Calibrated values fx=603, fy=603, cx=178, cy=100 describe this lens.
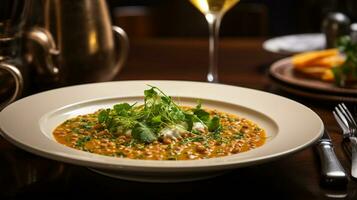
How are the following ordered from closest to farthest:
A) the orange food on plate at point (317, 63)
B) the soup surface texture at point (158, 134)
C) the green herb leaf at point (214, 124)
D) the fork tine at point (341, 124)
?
the soup surface texture at point (158, 134) < the green herb leaf at point (214, 124) < the fork tine at point (341, 124) < the orange food on plate at point (317, 63)

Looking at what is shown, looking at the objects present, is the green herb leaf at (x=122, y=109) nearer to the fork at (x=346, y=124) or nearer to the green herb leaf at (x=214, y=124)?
the green herb leaf at (x=214, y=124)

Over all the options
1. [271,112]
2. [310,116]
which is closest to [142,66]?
[271,112]

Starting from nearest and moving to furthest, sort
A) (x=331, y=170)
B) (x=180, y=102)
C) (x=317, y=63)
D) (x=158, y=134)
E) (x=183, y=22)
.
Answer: (x=331, y=170) → (x=158, y=134) → (x=180, y=102) → (x=317, y=63) → (x=183, y=22)

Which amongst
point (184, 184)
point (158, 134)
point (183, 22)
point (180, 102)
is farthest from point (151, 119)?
point (183, 22)

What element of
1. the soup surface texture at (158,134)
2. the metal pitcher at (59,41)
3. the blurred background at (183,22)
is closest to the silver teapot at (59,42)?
the metal pitcher at (59,41)

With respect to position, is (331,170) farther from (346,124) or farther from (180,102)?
(180,102)

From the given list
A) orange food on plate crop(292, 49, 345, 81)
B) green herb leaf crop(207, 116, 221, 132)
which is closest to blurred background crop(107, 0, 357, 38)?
orange food on plate crop(292, 49, 345, 81)
